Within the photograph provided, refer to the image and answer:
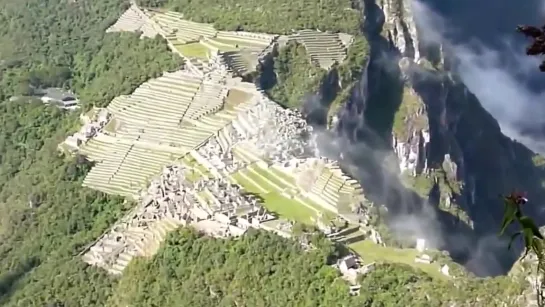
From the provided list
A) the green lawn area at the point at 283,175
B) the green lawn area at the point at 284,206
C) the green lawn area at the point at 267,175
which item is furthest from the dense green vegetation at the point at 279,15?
the green lawn area at the point at 284,206

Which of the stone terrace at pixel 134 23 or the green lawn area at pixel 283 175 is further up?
the green lawn area at pixel 283 175

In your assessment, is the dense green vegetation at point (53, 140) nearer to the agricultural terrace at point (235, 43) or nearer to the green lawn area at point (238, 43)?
the agricultural terrace at point (235, 43)

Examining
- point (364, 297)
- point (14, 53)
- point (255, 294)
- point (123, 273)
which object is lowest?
point (14, 53)

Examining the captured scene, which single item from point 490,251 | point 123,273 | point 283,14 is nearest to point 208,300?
point 123,273

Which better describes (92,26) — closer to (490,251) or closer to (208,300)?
(490,251)

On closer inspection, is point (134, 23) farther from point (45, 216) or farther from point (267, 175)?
point (267, 175)

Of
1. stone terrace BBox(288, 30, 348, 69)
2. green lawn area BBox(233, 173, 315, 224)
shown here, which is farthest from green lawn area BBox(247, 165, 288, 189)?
stone terrace BBox(288, 30, 348, 69)

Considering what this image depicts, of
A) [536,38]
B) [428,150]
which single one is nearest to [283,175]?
[428,150]
